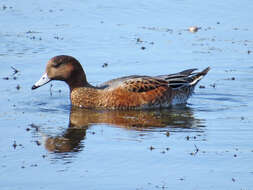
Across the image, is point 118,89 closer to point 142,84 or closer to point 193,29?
point 142,84

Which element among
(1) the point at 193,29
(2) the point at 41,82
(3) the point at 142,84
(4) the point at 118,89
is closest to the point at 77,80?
(2) the point at 41,82

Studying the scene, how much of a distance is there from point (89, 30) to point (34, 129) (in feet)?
24.3

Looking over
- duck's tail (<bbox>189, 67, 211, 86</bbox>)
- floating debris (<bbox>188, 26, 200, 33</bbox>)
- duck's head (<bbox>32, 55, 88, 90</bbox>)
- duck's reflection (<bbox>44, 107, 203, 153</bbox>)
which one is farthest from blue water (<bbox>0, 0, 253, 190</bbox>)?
duck's head (<bbox>32, 55, 88, 90</bbox>)

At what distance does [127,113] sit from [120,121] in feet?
2.64

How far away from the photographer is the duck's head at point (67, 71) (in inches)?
538

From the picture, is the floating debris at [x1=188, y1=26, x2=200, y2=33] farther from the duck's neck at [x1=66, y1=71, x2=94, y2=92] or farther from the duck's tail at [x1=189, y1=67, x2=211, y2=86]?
the duck's neck at [x1=66, y1=71, x2=94, y2=92]

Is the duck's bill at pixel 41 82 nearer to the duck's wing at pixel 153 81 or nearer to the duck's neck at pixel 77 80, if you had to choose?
the duck's neck at pixel 77 80

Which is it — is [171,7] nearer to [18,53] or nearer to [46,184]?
[18,53]

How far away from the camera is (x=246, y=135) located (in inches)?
441

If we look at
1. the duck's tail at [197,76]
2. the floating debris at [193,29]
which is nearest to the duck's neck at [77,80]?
the duck's tail at [197,76]

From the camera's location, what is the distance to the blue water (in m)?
9.27

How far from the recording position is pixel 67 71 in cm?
1384

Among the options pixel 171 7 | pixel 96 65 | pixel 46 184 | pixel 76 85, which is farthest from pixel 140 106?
pixel 171 7

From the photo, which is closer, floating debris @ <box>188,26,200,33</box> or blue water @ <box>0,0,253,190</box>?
blue water @ <box>0,0,253,190</box>
